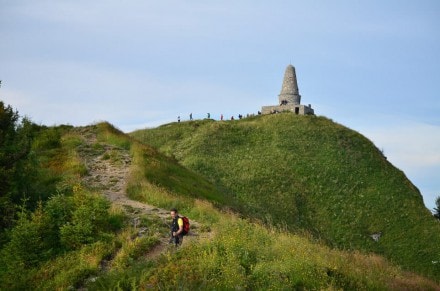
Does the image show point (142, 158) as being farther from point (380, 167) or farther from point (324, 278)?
point (380, 167)

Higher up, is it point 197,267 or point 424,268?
point 197,267

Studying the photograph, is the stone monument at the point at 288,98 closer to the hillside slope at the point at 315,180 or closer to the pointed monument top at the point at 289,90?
the pointed monument top at the point at 289,90

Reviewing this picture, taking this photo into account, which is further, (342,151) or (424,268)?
(342,151)

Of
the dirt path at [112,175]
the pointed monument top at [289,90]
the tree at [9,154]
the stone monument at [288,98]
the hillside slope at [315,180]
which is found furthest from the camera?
the pointed monument top at [289,90]

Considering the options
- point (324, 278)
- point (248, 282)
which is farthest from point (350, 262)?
point (248, 282)

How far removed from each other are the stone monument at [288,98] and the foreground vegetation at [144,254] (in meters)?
53.5

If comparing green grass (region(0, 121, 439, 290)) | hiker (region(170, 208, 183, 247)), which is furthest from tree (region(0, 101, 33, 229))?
hiker (region(170, 208, 183, 247))

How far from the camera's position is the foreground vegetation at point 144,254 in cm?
1304

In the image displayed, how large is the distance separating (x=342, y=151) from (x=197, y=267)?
47.8 meters

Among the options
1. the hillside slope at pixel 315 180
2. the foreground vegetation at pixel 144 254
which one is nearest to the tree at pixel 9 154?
the foreground vegetation at pixel 144 254

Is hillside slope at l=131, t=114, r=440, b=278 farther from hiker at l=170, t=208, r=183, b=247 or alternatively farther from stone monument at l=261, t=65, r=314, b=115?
hiker at l=170, t=208, r=183, b=247

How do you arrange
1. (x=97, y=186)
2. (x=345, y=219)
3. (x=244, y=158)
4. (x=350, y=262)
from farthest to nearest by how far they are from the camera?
(x=244, y=158) < (x=345, y=219) < (x=97, y=186) < (x=350, y=262)

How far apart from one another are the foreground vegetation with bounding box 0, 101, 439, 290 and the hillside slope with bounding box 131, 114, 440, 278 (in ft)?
61.3

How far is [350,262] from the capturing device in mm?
15633
